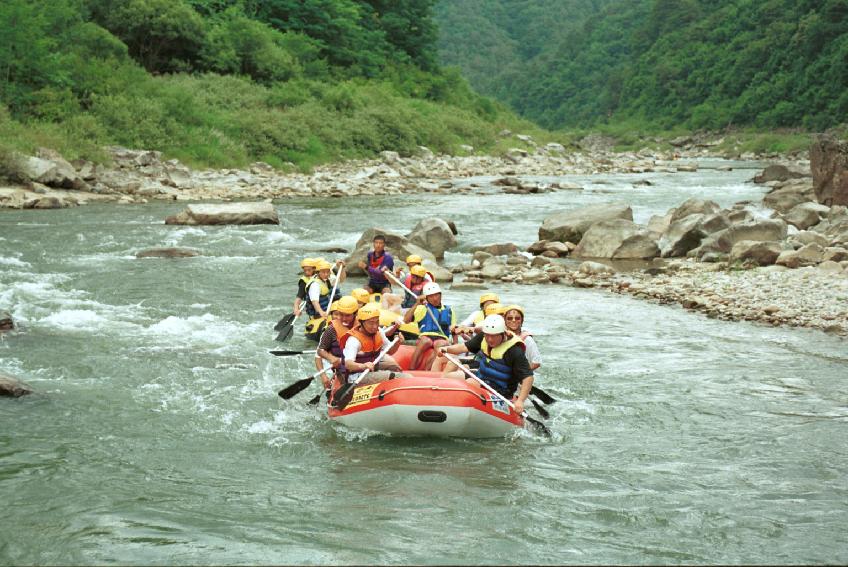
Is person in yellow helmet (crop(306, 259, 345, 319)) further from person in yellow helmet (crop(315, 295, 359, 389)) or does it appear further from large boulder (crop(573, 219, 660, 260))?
large boulder (crop(573, 219, 660, 260))

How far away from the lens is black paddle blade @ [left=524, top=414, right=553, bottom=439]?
26.2 ft

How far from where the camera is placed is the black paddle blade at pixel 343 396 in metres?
8.02

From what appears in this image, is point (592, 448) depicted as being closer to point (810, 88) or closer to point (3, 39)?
point (3, 39)

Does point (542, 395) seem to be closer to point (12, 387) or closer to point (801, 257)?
point (12, 387)

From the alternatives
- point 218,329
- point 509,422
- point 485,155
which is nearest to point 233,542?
point 509,422

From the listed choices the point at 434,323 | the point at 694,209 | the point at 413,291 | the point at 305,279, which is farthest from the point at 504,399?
the point at 694,209

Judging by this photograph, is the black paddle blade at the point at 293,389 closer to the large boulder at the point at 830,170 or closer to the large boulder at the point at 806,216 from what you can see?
the large boulder at the point at 806,216

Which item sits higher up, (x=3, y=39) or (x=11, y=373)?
(x=3, y=39)

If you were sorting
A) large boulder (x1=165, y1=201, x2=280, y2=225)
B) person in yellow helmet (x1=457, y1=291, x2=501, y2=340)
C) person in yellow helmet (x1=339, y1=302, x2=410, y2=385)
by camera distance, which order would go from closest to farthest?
person in yellow helmet (x1=339, y1=302, x2=410, y2=385), person in yellow helmet (x1=457, y1=291, x2=501, y2=340), large boulder (x1=165, y1=201, x2=280, y2=225)

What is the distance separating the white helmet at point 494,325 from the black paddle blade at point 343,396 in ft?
4.35

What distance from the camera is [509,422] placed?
7855 millimetres

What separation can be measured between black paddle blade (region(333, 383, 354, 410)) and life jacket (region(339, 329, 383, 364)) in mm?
338

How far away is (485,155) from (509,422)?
39.4 metres

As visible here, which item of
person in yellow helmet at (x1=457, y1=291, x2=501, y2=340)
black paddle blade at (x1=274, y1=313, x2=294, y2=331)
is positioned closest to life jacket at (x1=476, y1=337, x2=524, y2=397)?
person in yellow helmet at (x1=457, y1=291, x2=501, y2=340)
